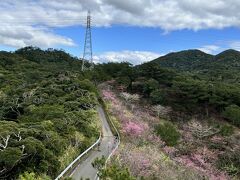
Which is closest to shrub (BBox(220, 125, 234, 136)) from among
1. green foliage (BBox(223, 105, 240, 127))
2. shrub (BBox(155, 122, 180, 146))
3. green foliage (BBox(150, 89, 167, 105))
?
shrub (BBox(155, 122, 180, 146))

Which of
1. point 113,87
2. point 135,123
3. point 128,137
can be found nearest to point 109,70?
point 113,87

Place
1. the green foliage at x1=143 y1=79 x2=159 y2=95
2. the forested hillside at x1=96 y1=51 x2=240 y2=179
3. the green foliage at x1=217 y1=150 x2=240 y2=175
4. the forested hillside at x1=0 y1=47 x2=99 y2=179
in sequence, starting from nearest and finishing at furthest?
the forested hillside at x1=0 y1=47 x2=99 y2=179 → the forested hillside at x1=96 y1=51 x2=240 y2=179 → the green foliage at x1=217 y1=150 x2=240 y2=175 → the green foliage at x1=143 y1=79 x2=159 y2=95

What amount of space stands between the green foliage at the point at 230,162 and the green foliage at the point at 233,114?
1787cm

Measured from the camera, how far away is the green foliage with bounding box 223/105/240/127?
5181 cm

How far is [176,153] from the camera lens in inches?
1297

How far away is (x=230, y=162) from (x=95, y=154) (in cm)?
1412

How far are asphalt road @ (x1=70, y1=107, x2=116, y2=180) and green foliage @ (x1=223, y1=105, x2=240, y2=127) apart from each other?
18.8 m

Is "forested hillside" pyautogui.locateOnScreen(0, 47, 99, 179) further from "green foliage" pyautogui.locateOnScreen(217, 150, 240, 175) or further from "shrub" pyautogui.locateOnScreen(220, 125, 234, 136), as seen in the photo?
"shrub" pyautogui.locateOnScreen(220, 125, 234, 136)

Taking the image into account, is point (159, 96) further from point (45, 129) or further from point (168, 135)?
point (45, 129)

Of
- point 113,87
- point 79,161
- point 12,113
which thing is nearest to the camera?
point 79,161

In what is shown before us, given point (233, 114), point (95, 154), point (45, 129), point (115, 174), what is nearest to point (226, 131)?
point (233, 114)

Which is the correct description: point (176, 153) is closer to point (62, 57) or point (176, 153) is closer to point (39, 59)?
point (39, 59)

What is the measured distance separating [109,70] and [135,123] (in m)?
35.6

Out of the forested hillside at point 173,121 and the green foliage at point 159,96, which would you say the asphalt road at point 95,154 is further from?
the green foliage at point 159,96
